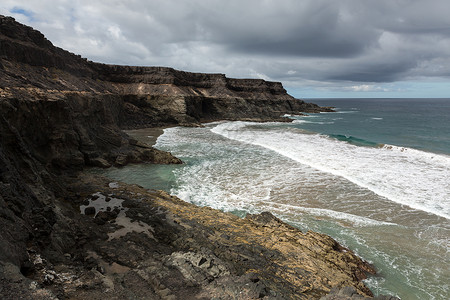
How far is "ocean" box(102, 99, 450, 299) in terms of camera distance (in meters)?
9.32

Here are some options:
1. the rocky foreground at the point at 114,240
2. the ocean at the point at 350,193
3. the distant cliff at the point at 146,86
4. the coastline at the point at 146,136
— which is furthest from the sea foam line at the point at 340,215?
the coastline at the point at 146,136

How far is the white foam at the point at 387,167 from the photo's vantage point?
49.7ft

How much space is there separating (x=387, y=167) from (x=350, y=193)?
26.9 feet

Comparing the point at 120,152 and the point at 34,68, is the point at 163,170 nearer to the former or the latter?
the point at 120,152

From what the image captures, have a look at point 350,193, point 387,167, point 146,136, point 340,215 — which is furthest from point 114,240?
point 146,136

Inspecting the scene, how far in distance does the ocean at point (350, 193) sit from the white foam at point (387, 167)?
0.24 ft

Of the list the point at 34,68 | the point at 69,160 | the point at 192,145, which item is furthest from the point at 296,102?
the point at 69,160

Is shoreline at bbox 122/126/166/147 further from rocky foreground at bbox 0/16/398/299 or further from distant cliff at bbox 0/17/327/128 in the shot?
rocky foreground at bbox 0/16/398/299

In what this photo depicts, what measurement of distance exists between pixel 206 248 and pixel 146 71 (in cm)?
5961

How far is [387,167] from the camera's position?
21391mm

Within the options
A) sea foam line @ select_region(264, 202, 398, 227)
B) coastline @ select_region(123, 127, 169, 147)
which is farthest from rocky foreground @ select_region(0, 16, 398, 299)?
coastline @ select_region(123, 127, 169, 147)

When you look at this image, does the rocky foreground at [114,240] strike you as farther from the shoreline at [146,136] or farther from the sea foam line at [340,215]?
the shoreline at [146,136]

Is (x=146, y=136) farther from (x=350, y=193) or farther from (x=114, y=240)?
(x=114, y=240)

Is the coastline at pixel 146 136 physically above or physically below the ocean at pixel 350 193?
above
